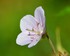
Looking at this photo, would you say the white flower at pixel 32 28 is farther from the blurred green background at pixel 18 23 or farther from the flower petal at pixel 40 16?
the blurred green background at pixel 18 23

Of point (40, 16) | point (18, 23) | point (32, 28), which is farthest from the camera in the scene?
point (18, 23)

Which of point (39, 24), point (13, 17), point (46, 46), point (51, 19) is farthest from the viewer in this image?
point (13, 17)

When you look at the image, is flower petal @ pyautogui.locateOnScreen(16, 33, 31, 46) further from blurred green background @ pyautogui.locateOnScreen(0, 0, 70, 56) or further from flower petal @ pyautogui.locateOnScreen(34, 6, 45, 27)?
blurred green background @ pyautogui.locateOnScreen(0, 0, 70, 56)

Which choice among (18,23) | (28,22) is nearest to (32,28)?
(28,22)

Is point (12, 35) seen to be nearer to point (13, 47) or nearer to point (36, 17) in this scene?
point (13, 47)

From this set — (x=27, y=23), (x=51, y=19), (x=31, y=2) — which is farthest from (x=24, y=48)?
(x=27, y=23)

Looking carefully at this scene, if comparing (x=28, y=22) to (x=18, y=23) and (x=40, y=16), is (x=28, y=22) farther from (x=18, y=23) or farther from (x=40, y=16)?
(x=18, y=23)

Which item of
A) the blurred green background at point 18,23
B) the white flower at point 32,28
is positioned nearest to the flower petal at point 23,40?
the white flower at point 32,28
